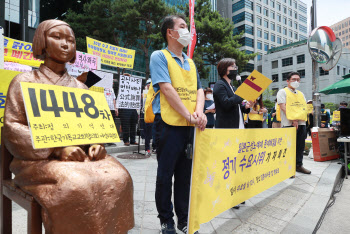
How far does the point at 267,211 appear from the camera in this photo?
2.63 m

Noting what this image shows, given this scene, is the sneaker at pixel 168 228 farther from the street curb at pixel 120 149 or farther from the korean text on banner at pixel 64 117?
the street curb at pixel 120 149

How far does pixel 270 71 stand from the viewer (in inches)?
1900

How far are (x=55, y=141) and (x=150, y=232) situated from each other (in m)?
1.36

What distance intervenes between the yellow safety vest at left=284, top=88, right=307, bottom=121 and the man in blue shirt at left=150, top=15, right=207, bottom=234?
2.85m

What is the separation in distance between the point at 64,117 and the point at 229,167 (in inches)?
60.2

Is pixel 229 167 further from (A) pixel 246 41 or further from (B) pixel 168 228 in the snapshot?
(A) pixel 246 41

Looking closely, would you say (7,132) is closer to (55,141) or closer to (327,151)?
(55,141)

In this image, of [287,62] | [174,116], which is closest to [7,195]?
[174,116]

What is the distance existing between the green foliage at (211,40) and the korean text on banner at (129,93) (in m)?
10.4

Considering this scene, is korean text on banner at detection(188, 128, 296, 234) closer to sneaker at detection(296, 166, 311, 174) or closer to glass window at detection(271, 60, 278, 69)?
sneaker at detection(296, 166, 311, 174)

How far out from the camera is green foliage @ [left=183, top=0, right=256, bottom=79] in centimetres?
1620

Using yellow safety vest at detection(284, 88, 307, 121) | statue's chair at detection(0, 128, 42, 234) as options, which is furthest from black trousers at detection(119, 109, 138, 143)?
statue's chair at detection(0, 128, 42, 234)

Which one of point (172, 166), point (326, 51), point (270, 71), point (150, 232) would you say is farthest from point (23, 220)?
point (270, 71)

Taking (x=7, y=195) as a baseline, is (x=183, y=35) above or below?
above
